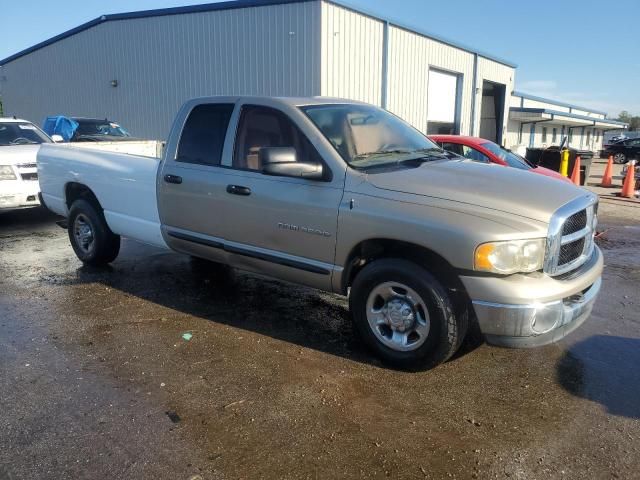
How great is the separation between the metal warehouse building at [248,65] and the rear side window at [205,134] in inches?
426

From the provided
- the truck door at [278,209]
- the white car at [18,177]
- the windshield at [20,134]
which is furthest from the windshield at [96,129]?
the truck door at [278,209]

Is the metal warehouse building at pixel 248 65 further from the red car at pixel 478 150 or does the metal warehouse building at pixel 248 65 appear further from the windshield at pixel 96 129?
the red car at pixel 478 150

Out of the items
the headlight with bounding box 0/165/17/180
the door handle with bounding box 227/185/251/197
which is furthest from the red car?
the headlight with bounding box 0/165/17/180

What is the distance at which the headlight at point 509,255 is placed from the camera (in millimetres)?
3342

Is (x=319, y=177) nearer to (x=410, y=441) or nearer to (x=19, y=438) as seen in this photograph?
(x=410, y=441)

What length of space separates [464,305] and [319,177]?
4.53 feet

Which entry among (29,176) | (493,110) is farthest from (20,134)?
(493,110)

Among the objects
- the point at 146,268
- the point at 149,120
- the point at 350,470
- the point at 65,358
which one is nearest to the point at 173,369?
the point at 65,358

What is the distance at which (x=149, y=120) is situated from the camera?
20359mm

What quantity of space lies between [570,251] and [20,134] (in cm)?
952

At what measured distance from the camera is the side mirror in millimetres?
4008

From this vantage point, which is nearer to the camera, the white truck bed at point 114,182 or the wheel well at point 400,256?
the wheel well at point 400,256

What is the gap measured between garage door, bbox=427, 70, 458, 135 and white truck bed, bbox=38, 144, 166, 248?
1670cm

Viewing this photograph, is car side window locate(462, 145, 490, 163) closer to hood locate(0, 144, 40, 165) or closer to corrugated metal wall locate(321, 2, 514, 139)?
corrugated metal wall locate(321, 2, 514, 139)
